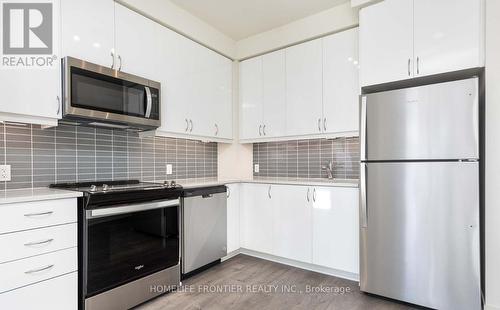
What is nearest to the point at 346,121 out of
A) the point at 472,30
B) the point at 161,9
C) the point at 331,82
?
the point at 331,82

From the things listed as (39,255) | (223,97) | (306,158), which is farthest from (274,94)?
(39,255)

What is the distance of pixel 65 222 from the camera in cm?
173

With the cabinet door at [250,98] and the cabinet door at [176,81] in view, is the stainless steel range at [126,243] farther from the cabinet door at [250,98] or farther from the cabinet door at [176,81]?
the cabinet door at [250,98]

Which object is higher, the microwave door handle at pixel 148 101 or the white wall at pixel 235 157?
the microwave door handle at pixel 148 101

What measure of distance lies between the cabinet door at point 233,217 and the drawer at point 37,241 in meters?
1.61

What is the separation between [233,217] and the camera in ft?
10.4

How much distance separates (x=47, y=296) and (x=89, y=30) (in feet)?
6.01

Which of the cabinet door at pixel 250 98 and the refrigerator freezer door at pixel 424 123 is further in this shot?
the cabinet door at pixel 250 98

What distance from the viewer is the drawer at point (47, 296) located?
1.52 metres

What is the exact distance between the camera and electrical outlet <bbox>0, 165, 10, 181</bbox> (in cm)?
187

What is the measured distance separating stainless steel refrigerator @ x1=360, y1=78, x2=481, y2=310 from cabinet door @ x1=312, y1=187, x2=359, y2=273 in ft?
0.67

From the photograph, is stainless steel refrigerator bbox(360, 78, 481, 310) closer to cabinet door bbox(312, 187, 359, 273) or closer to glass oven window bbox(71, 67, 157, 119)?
cabinet door bbox(312, 187, 359, 273)

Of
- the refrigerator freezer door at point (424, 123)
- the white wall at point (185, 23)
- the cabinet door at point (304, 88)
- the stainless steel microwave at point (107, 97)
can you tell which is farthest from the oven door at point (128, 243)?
the refrigerator freezer door at point (424, 123)

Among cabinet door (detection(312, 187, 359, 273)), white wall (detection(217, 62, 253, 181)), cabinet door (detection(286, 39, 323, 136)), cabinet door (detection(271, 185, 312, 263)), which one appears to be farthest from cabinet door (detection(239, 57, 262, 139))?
cabinet door (detection(312, 187, 359, 273))
